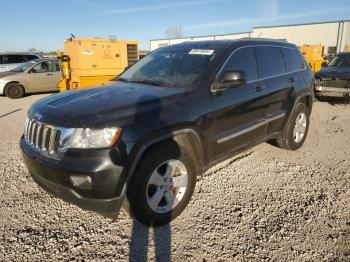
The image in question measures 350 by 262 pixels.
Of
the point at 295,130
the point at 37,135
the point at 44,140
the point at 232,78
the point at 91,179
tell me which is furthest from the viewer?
the point at 295,130

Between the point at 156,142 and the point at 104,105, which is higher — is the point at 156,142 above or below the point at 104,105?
below

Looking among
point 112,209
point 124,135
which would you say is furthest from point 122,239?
point 124,135

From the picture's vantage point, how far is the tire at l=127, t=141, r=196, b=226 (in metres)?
2.73

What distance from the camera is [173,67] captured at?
3.85 m

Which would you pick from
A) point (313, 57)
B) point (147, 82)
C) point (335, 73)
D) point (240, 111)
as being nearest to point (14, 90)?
point (147, 82)

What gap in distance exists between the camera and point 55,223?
124 inches

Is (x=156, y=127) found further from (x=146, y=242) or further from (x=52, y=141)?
(x=146, y=242)

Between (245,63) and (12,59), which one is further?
(12,59)

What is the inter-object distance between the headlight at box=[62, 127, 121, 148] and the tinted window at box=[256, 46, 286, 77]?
8.01 ft

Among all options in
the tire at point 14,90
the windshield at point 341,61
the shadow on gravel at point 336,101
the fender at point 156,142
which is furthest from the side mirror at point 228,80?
the tire at point 14,90

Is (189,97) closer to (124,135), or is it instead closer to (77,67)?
(124,135)

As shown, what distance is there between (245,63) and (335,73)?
703 centimetres

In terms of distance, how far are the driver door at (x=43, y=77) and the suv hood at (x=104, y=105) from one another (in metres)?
10.4

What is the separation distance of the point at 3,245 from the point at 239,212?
2358 millimetres
